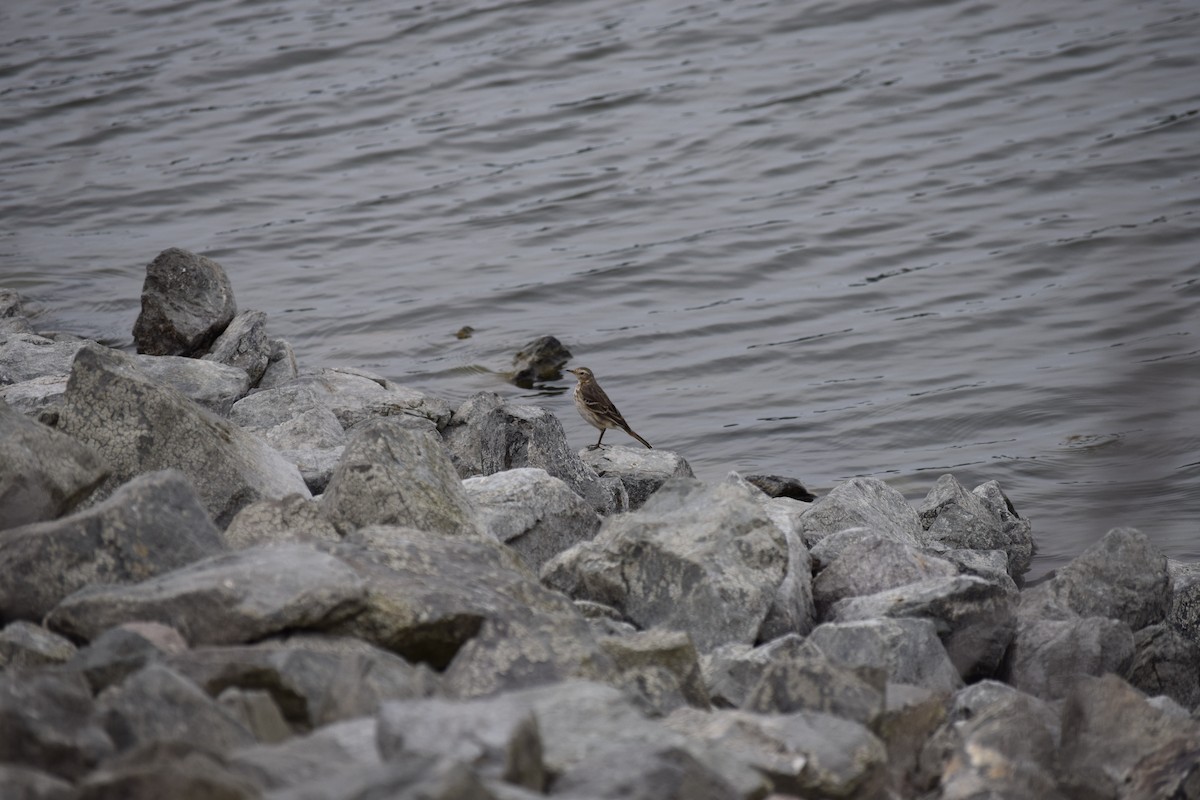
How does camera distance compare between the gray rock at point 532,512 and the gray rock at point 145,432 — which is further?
the gray rock at point 532,512

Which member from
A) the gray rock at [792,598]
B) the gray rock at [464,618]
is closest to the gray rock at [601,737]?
the gray rock at [464,618]

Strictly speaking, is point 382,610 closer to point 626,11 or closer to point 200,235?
point 200,235

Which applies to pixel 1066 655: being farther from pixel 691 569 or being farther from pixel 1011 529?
pixel 1011 529

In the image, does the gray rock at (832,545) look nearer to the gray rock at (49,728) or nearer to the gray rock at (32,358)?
the gray rock at (49,728)

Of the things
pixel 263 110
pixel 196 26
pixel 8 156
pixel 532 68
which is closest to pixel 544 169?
pixel 532 68

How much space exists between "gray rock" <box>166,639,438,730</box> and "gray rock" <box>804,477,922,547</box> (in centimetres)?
300

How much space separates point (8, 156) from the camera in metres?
15.8

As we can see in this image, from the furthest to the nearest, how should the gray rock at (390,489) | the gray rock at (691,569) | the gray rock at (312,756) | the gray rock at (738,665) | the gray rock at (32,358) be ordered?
the gray rock at (32,358) → the gray rock at (691,569) → the gray rock at (390,489) → the gray rock at (738,665) → the gray rock at (312,756)

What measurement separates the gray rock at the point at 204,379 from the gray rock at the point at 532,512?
218 centimetres

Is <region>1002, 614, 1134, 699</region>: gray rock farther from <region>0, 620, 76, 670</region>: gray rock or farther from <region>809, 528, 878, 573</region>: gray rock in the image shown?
<region>0, 620, 76, 670</region>: gray rock

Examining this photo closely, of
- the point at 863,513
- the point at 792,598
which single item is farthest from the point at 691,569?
the point at 863,513

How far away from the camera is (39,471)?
12.6 ft

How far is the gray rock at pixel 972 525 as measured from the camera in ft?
20.8

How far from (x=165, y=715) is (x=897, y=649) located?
2.28 metres
